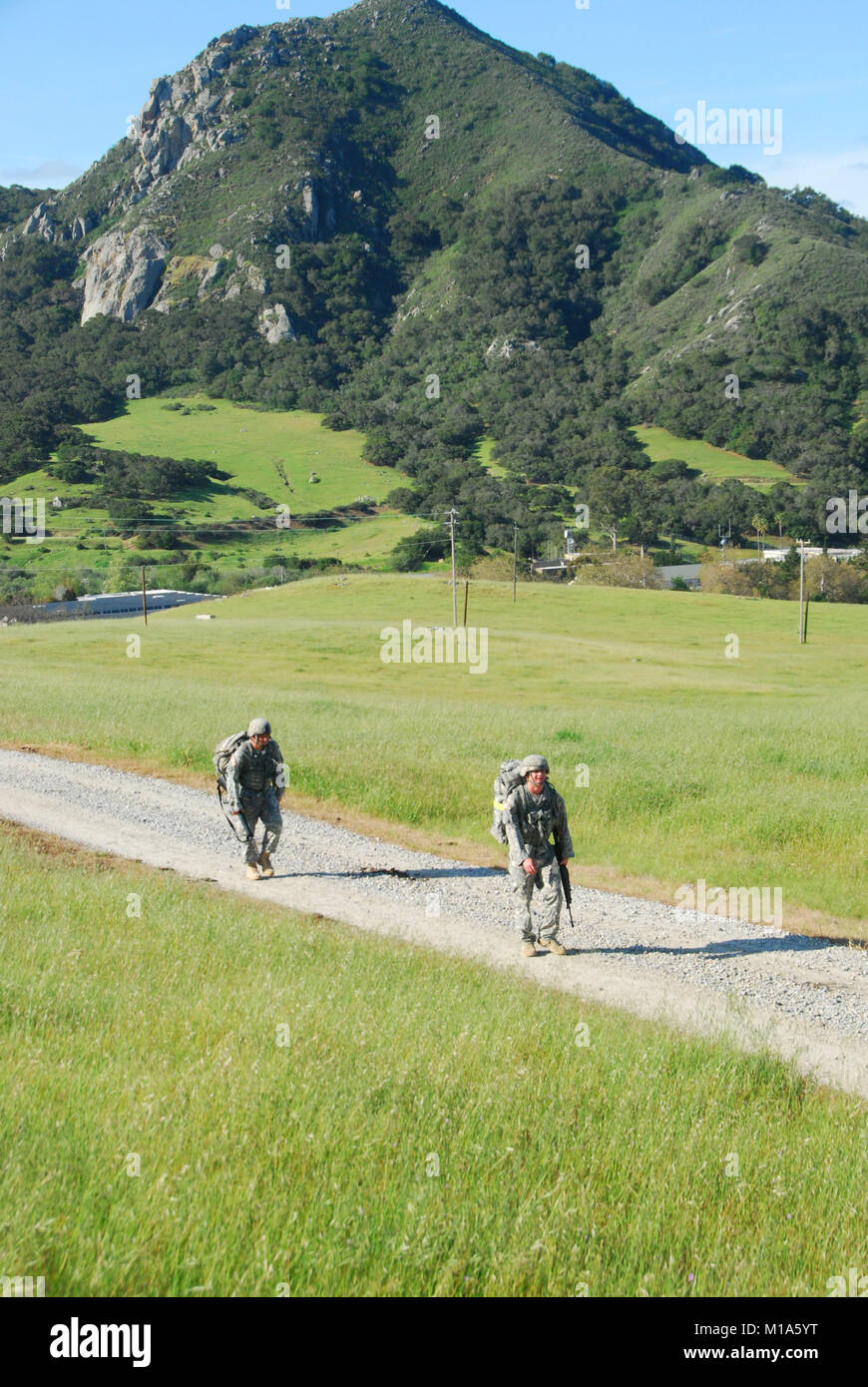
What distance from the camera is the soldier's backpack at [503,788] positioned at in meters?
12.1

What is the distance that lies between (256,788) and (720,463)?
602ft

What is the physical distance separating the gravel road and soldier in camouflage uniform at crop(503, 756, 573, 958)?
1.25 feet

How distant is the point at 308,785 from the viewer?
2164 centimetres

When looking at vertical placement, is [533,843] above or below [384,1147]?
above

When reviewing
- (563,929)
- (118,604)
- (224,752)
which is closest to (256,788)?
(224,752)

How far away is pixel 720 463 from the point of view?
186 meters

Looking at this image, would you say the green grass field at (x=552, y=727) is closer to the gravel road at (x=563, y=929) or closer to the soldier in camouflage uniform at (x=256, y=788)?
the gravel road at (x=563, y=929)

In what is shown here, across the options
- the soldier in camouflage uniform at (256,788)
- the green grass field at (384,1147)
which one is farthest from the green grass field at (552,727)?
the green grass field at (384,1147)

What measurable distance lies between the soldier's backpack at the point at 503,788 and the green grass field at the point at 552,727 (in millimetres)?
3959

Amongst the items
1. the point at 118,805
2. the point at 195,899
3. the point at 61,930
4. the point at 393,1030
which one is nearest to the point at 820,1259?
the point at 393,1030

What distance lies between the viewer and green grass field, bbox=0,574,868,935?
57.2ft

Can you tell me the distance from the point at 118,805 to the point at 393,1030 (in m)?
12.8

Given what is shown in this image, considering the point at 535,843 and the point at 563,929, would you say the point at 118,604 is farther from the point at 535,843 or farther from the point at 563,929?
the point at 535,843
